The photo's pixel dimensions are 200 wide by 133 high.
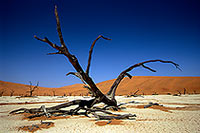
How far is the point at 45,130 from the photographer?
3936 millimetres

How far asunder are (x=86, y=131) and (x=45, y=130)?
122cm

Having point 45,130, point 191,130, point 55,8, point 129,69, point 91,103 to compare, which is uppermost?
point 55,8

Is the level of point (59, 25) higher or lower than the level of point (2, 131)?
higher

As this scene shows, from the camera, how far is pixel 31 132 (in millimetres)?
3762

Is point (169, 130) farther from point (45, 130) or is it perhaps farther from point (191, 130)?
point (45, 130)

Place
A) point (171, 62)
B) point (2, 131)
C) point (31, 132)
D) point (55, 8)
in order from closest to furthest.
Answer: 1. point (31, 132)
2. point (2, 131)
3. point (55, 8)
4. point (171, 62)

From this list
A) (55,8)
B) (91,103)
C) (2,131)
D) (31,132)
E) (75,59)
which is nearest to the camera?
(31,132)

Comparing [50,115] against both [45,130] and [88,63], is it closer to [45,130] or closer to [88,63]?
[45,130]

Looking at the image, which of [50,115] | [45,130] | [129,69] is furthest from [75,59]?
[129,69]

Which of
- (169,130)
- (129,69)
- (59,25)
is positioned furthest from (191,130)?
(59,25)

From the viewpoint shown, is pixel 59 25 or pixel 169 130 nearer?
pixel 169 130

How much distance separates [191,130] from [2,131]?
556cm

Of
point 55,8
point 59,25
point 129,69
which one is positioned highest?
point 55,8

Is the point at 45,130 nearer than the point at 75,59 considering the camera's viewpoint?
Yes
